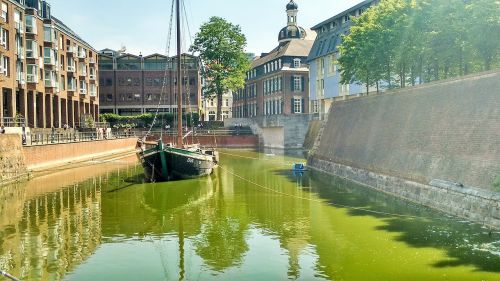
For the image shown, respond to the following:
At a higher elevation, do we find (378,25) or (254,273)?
(378,25)

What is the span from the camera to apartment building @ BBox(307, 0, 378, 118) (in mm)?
60438

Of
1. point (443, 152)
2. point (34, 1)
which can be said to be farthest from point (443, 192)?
point (34, 1)

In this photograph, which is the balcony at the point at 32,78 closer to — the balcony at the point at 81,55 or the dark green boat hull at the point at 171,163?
the balcony at the point at 81,55

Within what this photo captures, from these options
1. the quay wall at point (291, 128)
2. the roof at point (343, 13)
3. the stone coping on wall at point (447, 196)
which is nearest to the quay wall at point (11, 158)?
the stone coping on wall at point (447, 196)

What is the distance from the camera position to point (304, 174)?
40750mm

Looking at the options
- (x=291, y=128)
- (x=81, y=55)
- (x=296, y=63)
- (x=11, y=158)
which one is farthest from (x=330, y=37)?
(x=11, y=158)

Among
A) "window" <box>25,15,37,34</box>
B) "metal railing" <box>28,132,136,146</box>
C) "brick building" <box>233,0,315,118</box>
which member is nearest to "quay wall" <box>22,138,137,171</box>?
"metal railing" <box>28,132,136,146</box>

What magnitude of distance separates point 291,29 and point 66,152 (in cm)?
6592

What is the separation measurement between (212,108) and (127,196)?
385ft

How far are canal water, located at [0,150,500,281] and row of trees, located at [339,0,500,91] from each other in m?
10.4

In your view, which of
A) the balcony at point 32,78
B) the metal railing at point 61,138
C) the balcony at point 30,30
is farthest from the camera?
the balcony at point 30,30

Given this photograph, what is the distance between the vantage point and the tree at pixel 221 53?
78.9m

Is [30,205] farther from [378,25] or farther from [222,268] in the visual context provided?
[378,25]

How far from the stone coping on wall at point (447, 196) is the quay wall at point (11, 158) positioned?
22.9 metres
